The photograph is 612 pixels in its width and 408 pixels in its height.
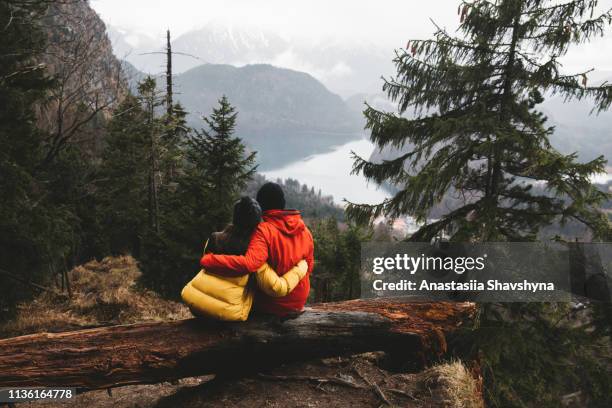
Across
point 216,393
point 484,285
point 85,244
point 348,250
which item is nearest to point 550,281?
point 484,285

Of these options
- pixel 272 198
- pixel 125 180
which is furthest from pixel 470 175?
pixel 125 180

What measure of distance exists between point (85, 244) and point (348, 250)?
16604 mm

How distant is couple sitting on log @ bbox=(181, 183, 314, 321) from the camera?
3.91m

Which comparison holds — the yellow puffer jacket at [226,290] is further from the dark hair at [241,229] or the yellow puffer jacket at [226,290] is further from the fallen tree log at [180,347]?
the fallen tree log at [180,347]

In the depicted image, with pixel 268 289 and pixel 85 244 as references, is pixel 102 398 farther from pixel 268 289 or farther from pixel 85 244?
pixel 85 244

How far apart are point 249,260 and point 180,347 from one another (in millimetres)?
1496

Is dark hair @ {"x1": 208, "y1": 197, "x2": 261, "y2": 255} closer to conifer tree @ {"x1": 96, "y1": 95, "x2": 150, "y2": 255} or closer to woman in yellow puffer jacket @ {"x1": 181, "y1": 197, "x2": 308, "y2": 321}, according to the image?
woman in yellow puffer jacket @ {"x1": 181, "y1": 197, "x2": 308, "y2": 321}

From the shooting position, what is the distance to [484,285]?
22.7 ft

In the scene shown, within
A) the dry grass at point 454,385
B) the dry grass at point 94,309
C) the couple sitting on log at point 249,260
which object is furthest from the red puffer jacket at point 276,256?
the dry grass at point 94,309

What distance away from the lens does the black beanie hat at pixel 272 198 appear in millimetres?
4195

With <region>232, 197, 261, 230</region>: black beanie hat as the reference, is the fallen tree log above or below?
below

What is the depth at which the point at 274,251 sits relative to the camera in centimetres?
408

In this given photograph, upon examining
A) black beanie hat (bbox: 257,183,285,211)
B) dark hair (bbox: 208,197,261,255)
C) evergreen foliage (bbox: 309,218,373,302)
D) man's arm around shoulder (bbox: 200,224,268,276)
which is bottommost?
evergreen foliage (bbox: 309,218,373,302)

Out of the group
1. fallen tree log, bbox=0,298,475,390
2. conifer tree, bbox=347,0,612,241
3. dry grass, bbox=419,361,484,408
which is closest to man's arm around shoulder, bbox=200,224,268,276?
fallen tree log, bbox=0,298,475,390
